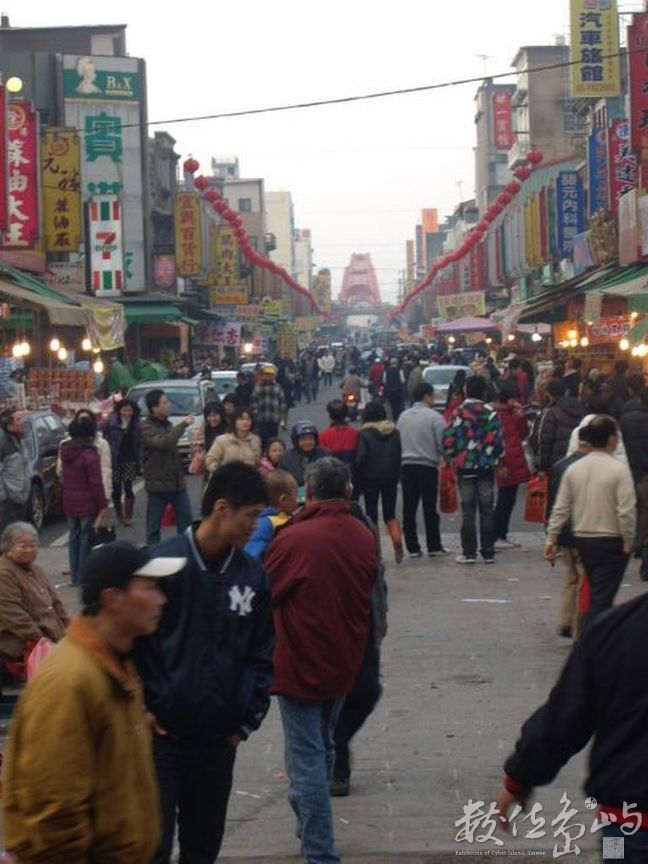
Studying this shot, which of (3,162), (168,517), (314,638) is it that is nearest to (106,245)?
(3,162)

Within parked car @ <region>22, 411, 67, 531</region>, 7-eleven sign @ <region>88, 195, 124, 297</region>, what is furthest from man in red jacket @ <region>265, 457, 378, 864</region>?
7-eleven sign @ <region>88, 195, 124, 297</region>

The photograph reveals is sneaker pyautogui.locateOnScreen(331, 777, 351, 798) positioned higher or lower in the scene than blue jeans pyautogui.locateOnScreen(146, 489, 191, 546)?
lower

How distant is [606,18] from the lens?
124ft

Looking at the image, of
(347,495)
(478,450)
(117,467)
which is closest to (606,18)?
(117,467)

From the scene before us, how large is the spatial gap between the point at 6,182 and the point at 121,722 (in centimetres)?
2472

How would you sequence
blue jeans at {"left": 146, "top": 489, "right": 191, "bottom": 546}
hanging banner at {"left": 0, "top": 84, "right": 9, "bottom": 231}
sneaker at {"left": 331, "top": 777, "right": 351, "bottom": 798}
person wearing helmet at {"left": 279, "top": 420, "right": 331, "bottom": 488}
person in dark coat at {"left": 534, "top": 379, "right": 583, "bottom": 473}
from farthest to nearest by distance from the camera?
hanging banner at {"left": 0, "top": 84, "right": 9, "bottom": 231} < blue jeans at {"left": 146, "top": 489, "right": 191, "bottom": 546} < person in dark coat at {"left": 534, "top": 379, "right": 583, "bottom": 473} < person wearing helmet at {"left": 279, "top": 420, "right": 331, "bottom": 488} < sneaker at {"left": 331, "top": 777, "right": 351, "bottom": 798}

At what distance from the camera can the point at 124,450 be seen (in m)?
20.5

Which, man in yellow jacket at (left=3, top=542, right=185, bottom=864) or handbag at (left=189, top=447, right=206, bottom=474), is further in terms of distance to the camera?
handbag at (left=189, top=447, right=206, bottom=474)

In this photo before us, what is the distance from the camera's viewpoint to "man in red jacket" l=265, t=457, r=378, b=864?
21.1ft

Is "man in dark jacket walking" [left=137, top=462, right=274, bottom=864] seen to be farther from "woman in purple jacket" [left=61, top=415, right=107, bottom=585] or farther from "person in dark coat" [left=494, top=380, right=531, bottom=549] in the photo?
"person in dark coat" [left=494, top=380, right=531, bottom=549]

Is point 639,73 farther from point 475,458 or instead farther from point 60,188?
point 60,188

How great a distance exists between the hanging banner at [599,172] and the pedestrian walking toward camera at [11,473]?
2161 centimetres

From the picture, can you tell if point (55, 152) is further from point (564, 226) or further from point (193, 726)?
point (193, 726)

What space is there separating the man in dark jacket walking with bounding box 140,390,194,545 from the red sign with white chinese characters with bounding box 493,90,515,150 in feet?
299
